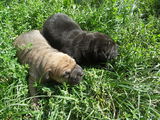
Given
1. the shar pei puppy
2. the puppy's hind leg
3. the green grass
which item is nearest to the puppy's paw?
the shar pei puppy

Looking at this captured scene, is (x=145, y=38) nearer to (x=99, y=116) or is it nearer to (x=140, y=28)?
(x=140, y=28)

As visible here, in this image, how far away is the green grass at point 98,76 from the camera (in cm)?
408

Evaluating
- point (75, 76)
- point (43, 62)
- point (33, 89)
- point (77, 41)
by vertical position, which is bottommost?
point (33, 89)

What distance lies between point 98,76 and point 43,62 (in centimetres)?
98

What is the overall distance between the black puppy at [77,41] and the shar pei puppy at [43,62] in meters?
0.21

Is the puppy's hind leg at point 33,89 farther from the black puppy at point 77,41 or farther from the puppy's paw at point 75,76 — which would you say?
the black puppy at point 77,41

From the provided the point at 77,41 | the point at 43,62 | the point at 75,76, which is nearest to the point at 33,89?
the point at 43,62

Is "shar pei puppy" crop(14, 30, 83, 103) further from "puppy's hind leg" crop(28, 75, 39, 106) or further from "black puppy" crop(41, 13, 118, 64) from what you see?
"black puppy" crop(41, 13, 118, 64)

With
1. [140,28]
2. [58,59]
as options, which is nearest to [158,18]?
[140,28]

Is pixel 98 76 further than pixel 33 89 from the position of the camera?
Yes

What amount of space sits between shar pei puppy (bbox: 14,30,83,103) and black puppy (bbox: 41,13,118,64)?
0.21 meters

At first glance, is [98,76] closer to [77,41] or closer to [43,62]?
[77,41]

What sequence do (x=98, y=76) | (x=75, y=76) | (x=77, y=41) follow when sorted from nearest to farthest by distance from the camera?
Answer: (x=75, y=76)
(x=98, y=76)
(x=77, y=41)

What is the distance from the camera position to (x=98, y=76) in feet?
15.3
